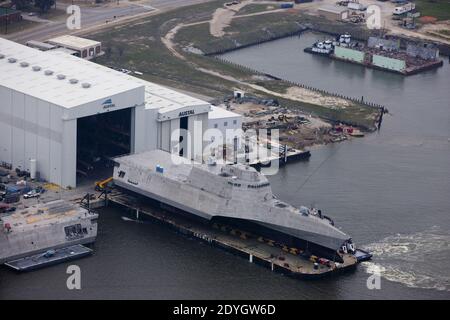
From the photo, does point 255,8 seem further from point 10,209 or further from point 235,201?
point 10,209

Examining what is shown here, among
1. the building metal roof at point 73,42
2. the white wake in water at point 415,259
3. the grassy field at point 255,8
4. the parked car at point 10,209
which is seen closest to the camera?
the white wake in water at point 415,259

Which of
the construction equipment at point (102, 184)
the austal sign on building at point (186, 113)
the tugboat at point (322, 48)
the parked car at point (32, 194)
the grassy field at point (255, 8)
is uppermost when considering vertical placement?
the austal sign on building at point (186, 113)

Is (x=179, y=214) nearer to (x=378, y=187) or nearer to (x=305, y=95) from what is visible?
(x=378, y=187)

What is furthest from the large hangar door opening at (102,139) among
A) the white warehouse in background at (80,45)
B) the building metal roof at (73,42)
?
the building metal roof at (73,42)

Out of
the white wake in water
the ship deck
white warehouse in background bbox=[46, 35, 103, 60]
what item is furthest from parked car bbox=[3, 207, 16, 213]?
white warehouse in background bbox=[46, 35, 103, 60]

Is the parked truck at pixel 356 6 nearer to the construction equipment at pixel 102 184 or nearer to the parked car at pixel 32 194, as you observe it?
the construction equipment at pixel 102 184

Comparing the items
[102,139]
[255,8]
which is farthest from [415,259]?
[255,8]
